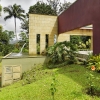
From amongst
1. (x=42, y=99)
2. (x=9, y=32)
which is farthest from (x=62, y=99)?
(x=9, y=32)

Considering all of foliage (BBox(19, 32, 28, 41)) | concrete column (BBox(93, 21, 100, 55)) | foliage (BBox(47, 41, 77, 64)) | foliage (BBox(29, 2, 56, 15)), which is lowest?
foliage (BBox(47, 41, 77, 64))

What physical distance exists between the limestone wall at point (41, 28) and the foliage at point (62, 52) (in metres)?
3.01

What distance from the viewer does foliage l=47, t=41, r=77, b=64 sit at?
8078 millimetres

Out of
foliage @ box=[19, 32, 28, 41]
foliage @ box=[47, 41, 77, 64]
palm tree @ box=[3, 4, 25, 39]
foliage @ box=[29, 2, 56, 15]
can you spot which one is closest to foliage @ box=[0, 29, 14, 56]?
foliage @ box=[19, 32, 28, 41]

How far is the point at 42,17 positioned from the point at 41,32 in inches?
48.9

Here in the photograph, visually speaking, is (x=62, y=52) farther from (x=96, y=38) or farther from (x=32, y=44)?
(x=32, y=44)

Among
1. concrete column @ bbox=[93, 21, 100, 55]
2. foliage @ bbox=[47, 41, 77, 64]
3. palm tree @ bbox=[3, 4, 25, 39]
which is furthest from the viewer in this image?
palm tree @ bbox=[3, 4, 25, 39]

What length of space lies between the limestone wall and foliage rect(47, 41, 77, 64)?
9.89 ft

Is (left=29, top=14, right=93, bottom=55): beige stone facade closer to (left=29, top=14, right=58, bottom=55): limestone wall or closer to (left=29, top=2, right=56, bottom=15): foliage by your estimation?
(left=29, top=14, right=58, bottom=55): limestone wall

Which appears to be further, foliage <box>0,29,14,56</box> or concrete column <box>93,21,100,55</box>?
foliage <box>0,29,14,56</box>

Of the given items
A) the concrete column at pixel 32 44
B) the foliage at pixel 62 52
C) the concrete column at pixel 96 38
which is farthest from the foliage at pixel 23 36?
the concrete column at pixel 96 38

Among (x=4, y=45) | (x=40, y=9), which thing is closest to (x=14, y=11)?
(x=40, y=9)

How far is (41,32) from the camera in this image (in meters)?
11.1

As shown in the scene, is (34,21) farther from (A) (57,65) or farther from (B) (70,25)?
(A) (57,65)
